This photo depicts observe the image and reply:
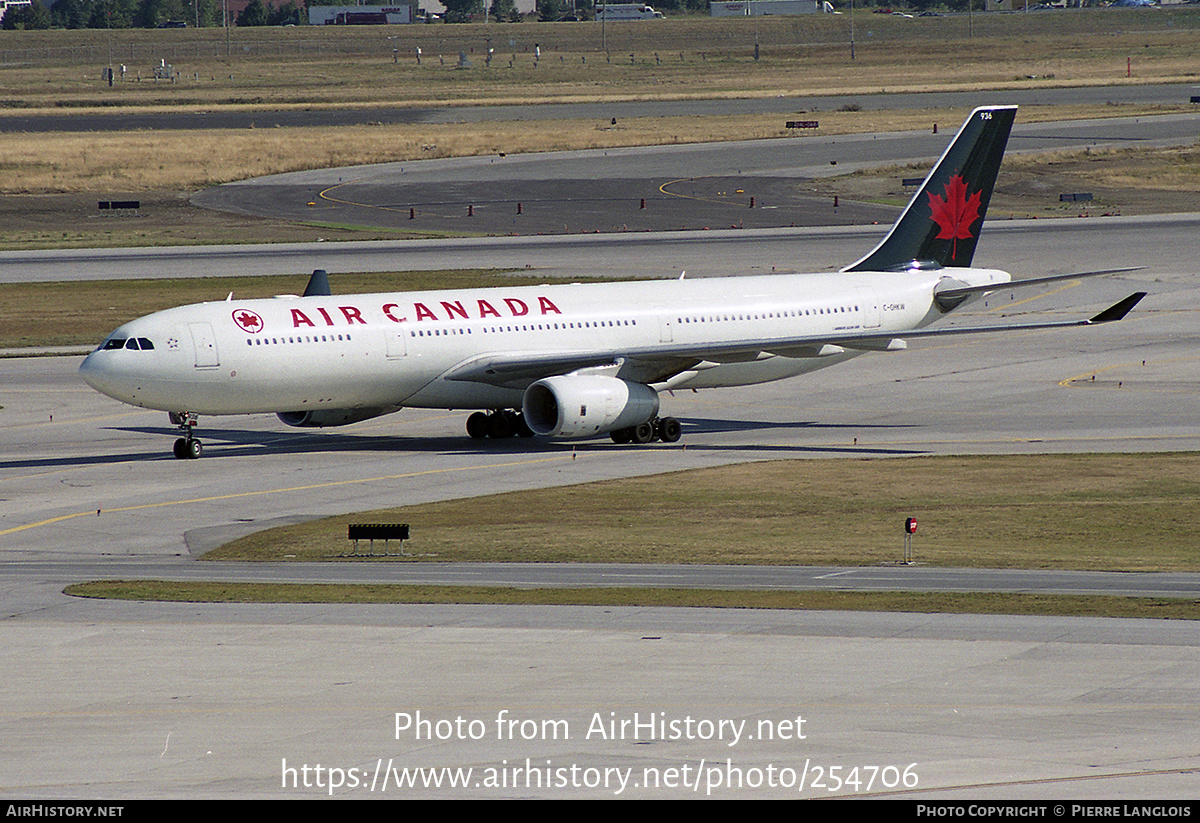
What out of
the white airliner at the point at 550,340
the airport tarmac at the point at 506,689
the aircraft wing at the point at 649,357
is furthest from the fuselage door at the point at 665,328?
the airport tarmac at the point at 506,689

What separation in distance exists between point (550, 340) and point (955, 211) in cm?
1690

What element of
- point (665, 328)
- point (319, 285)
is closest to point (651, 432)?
point (665, 328)

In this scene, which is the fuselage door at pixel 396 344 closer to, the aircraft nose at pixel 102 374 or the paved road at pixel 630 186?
the aircraft nose at pixel 102 374

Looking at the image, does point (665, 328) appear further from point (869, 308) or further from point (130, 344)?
point (130, 344)

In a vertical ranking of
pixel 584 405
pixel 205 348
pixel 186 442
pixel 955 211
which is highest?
pixel 955 211

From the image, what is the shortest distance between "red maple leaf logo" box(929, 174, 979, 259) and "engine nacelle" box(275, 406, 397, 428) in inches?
841

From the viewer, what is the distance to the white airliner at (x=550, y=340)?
1982 inches

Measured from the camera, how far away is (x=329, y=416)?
54.7 meters

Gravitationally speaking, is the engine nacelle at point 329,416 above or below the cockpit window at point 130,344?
below

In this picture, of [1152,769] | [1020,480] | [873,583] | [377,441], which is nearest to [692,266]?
[377,441]

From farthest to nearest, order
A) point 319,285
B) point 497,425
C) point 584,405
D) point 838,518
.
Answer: point 319,285 → point 497,425 → point 584,405 → point 838,518

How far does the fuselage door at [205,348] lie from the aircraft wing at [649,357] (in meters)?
7.27

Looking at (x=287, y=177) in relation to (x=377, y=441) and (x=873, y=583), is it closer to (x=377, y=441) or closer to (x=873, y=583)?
(x=377, y=441)

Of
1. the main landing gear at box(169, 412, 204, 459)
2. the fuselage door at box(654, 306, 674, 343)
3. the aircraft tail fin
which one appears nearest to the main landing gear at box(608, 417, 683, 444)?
the fuselage door at box(654, 306, 674, 343)
